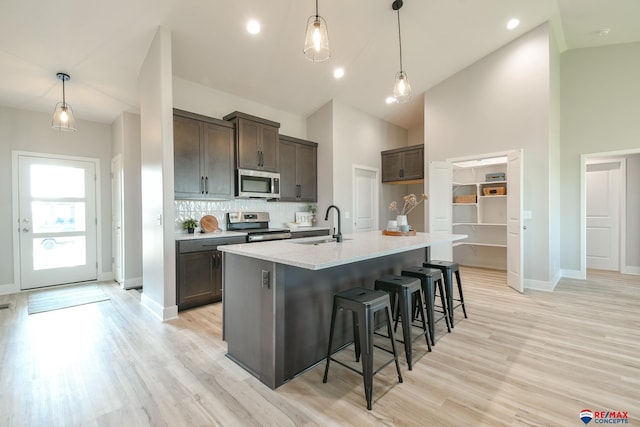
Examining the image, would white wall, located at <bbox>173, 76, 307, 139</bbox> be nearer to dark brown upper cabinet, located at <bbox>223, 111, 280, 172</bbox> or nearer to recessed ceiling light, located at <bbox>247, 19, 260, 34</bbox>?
dark brown upper cabinet, located at <bbox>223, 111, 280, 172</bbox>

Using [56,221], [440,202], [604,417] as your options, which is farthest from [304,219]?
[604,417]

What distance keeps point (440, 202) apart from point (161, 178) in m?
4.57

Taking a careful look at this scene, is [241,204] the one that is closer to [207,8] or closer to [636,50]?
[207,8]

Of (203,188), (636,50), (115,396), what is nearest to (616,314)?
(636,50)

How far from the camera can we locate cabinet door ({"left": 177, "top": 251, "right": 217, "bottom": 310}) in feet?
11.5

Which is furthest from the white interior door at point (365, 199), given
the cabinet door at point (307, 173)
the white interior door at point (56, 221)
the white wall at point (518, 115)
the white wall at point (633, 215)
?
the white interior door at point (56, 221)

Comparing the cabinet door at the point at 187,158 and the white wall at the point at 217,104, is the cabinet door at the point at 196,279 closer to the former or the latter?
the cabinet door at the point at 187,158

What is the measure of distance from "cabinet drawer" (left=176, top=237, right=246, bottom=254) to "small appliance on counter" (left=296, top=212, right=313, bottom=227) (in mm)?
1751

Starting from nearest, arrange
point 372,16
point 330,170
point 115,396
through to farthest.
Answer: point 115,396, point 372,16, point 330,170

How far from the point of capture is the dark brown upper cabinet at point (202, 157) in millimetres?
3836

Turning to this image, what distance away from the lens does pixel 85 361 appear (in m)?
2.39

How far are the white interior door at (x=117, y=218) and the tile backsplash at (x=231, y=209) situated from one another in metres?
1.37

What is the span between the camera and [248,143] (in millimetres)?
4527

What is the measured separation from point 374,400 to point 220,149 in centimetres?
366
